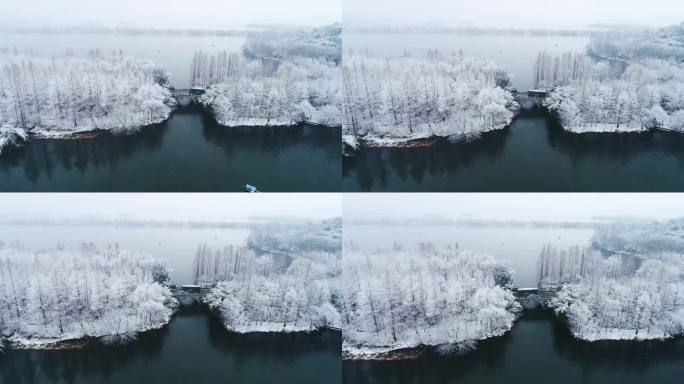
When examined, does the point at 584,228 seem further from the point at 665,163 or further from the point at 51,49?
the point at 51,49

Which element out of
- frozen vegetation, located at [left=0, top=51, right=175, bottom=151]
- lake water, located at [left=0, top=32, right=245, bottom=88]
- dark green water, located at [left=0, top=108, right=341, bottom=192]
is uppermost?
lake water, located at [left=0, top=32, right=245, bottom=88]

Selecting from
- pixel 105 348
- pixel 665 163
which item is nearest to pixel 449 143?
pixel 665 163

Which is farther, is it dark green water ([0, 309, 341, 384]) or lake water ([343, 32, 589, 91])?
dark green water ([0, 309, 341, 384])

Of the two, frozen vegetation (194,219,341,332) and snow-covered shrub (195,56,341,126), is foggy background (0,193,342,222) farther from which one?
snow-covered shrub (195,56,341,126)

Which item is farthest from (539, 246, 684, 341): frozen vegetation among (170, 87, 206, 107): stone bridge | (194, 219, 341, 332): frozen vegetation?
(170, 87, 206, 107): stone bridge

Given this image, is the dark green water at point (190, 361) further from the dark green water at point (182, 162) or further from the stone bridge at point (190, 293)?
the dark green water at point (182, 162)

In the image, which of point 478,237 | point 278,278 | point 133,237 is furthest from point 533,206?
point 133,237

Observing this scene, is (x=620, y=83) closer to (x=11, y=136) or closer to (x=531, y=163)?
(x=531, y=163)
